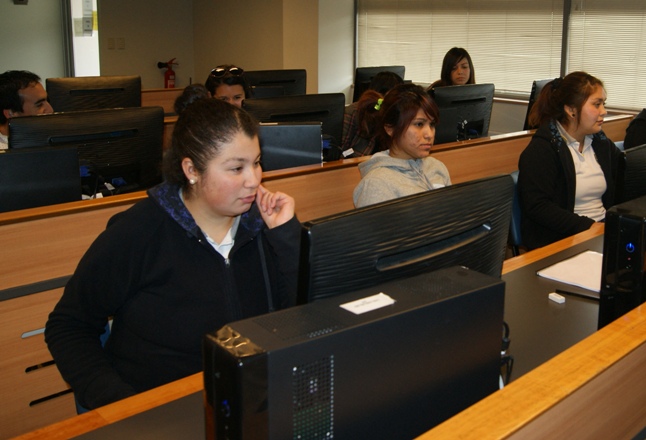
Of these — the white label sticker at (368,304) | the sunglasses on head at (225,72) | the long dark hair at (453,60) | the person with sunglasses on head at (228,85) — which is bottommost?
Result: the white label sticker at (368,304)

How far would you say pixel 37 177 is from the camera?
2.20 metres

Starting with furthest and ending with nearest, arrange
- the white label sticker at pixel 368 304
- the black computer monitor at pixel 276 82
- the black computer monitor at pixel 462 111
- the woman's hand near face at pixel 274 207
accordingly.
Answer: the black computer monitor at pixel 276 82 → the black computer monitor at pixel 462 111 → the woman's hand near face at pixel 274 207 → the white label sticker at pixel 368 304

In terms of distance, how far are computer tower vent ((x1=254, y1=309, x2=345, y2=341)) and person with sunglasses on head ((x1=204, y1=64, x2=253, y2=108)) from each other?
9.18ft

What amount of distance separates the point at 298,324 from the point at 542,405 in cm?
36

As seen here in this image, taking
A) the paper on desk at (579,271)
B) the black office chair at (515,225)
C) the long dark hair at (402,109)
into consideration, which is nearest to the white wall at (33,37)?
the long dark hair at (402,109)

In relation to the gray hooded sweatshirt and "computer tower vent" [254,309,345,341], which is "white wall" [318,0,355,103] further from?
"computer tower vent" [254,309,345,341]

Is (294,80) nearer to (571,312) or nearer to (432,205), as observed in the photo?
(571,312)

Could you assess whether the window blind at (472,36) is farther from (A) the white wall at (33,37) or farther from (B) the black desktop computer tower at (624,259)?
(B) the black desktop computer tower at (624,259)

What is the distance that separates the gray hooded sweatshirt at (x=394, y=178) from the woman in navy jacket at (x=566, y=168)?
1.28 feet

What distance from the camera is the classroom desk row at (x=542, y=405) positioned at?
36.3 inches

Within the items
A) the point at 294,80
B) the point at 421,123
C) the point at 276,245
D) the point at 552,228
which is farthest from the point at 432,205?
the point at 294,80

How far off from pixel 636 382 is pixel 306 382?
70cm

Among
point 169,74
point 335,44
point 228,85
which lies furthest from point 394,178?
point 169,74

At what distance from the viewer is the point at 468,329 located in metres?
0.97
